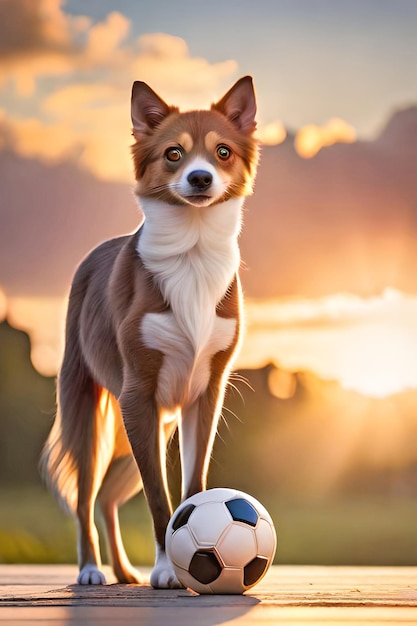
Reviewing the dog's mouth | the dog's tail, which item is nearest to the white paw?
the dog's tail

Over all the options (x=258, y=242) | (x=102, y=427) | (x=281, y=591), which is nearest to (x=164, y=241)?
(x=102, y=427)

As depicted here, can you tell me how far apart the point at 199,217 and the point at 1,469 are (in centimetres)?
309

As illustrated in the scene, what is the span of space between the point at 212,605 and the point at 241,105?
60.6 inches

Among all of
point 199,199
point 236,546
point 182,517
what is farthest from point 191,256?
point 236,546

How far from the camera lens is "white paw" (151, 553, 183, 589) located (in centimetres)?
283

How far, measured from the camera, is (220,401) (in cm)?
309

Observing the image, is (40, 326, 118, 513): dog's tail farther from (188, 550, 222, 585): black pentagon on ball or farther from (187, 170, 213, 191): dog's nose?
(187, 170, 213, 191): dog's nose

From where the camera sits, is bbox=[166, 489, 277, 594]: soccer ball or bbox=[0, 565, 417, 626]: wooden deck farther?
bbox=[166, 489, 277, 594]: soccer ball

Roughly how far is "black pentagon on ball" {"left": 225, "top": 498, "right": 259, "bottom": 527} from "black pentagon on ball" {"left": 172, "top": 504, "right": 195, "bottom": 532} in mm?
106

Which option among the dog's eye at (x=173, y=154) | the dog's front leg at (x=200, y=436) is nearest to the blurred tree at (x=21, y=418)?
the dog's front leg at (x=200, y=436)

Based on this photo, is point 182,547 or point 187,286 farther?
point 187,286

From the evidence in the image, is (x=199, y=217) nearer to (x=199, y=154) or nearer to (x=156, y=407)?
(x=199, y=154)

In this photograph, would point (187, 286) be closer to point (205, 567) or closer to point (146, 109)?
point (146, 109)

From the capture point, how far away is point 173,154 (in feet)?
9.70
